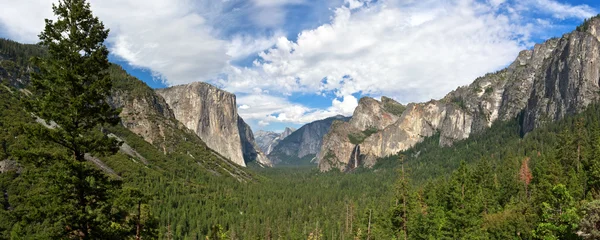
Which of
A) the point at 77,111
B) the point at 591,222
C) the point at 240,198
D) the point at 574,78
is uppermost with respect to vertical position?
the point at 574,78

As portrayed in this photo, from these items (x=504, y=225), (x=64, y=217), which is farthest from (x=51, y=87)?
(x=504, y=225)

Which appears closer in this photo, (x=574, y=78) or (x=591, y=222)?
(x=591, y=222)

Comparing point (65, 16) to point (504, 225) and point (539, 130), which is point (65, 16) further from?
point (539, 130)

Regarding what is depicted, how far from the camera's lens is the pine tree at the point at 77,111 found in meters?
15.4

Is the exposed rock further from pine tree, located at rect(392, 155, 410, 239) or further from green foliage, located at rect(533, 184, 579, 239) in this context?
green foliage, located at rect(533, 184, 579, 239)

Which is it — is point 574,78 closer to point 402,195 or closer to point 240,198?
point 240,198

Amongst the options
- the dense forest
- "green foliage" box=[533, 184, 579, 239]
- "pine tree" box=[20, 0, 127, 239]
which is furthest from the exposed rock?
"pine tree" box=[20, 0, 127, 239]

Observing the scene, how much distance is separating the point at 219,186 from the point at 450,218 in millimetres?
146342

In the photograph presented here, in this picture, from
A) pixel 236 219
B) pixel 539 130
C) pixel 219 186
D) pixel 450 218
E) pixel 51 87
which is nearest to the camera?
pixel 51 87

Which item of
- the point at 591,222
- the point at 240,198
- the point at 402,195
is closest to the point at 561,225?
the point at 591,222

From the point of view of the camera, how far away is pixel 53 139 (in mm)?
15641

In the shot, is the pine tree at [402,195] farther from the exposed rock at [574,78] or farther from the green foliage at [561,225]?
the exposed rock at [574,78]

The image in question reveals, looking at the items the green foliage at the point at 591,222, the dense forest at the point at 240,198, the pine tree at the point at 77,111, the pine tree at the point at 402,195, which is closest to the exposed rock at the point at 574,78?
the dense forest at the point at 240,198

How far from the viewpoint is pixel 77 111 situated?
15.9 metres
